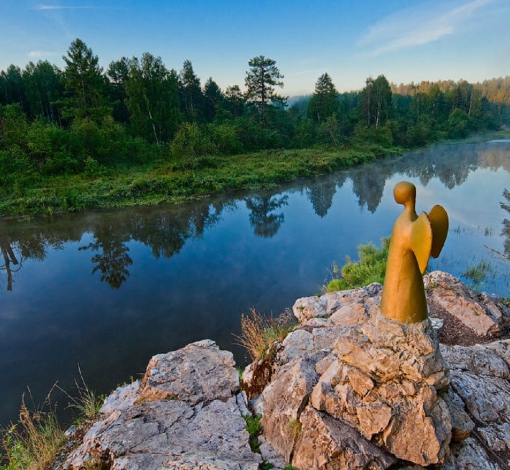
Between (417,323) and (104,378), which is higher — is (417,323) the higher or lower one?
the higher one

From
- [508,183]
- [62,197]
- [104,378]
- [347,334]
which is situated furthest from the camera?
[508,183]

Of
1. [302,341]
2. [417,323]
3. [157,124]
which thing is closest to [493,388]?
[417,323]

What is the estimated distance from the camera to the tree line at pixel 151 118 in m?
25.3

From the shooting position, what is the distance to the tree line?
25266mm

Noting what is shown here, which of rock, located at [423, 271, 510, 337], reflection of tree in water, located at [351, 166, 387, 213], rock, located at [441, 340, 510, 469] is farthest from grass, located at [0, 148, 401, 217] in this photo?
rock, located at [441, 340, 510, 469]

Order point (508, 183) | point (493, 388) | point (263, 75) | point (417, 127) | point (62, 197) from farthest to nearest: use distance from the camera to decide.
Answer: point (417, 127) → point (263, 75) → point (508, 183) → point (62, 197) → point (493, 388)

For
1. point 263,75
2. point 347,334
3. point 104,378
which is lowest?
point 104,378

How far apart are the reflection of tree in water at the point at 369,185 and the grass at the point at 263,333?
12.8 metres

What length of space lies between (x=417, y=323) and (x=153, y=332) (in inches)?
271

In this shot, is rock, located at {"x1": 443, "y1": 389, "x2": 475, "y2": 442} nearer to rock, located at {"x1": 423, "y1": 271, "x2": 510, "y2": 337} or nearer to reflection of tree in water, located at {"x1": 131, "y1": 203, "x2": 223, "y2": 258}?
rock, located at {"x1": 423, "y1": 271, "x2": 510, "y2": 337}

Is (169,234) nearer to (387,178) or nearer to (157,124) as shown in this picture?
(387,178)

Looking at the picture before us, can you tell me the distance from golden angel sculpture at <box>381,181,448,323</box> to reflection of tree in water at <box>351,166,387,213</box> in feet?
55.3

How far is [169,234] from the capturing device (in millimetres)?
15898

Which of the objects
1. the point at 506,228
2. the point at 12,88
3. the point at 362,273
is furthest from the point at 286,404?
the point at 12,88
